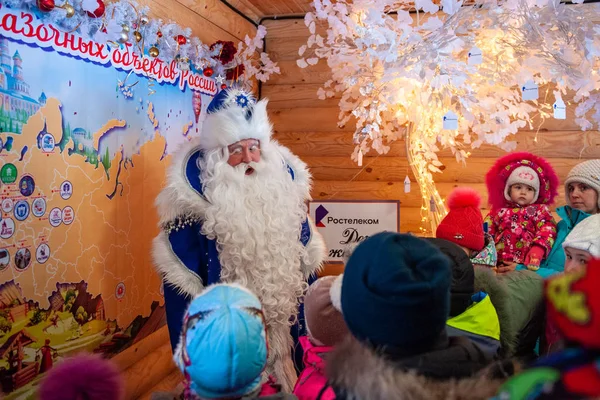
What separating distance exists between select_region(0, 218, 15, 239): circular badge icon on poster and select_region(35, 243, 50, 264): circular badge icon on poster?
129mm

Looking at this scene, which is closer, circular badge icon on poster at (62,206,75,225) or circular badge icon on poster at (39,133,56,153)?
circular badge icon on poster at (39,133,56,153)

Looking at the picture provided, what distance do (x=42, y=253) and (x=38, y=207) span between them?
156 mm

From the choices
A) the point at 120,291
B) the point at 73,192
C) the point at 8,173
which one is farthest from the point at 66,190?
the point at 120,291

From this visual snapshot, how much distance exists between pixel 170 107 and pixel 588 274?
2.23 meters

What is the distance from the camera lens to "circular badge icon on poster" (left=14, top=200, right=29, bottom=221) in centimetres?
156

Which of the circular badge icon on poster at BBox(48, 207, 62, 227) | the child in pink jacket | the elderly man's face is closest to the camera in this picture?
the child in pink jacket

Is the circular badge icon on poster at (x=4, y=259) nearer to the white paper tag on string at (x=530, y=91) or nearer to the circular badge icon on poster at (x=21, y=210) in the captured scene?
the circular badge icon on poster at (x=21, y=210)

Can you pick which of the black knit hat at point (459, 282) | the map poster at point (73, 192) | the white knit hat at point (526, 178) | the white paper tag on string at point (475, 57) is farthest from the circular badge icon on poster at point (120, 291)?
the white knit hat at point (526, 178)

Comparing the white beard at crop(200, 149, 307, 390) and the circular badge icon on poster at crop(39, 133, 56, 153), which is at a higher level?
the circular badge icon on poster at crop(39, 133, 56, 153)

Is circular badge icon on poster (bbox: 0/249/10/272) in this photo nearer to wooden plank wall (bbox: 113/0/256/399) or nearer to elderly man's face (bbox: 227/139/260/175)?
wooden plank wall (bbox: 113/0/256/399)

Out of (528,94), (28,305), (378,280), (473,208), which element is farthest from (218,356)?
(528,94)

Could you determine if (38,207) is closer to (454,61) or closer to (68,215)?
(68,215)

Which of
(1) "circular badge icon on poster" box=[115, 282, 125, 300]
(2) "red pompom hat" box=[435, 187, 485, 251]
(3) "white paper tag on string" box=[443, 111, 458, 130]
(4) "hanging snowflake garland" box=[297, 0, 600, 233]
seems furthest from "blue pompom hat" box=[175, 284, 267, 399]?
(3) "white paper tag on string" box=[443, 111, 458, 130]

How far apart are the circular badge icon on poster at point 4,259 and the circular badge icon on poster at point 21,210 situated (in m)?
0.11
